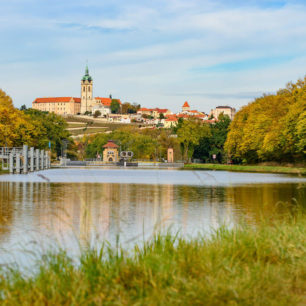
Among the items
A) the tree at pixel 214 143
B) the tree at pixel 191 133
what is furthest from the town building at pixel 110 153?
the tree at pixel 214 143

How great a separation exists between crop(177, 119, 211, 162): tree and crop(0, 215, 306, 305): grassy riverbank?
120178 mm

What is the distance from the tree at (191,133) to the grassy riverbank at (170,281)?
120178 mm

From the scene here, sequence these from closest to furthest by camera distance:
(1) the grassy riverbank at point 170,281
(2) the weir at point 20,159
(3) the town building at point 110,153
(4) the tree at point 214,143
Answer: (1) the grassy riverbank at point 170,281 < (2) the weir at point 20,159 < (4) the tree at point 214,143 < (3) the town building at point 110,153

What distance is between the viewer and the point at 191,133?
130 metres

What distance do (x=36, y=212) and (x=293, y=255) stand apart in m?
12.9

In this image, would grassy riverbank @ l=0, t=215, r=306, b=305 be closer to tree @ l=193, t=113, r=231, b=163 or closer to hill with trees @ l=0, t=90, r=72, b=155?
hill with trees @ l=0, t=90, r=72, b=155

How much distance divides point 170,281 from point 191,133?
123m

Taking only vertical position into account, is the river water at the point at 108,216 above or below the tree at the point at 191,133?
below

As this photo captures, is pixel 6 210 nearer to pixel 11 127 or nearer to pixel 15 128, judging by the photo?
pixel 11 127

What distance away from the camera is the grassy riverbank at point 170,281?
6.83 meters

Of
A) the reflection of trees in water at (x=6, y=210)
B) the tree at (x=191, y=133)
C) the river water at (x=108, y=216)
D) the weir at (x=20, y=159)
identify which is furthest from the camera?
the tree at (x=191, y=133)

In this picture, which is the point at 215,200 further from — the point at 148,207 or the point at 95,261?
the point at 95,261

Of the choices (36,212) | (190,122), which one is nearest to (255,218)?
(36,212)

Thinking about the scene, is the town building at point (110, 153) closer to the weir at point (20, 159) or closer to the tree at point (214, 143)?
the tree at point (214, 143)
